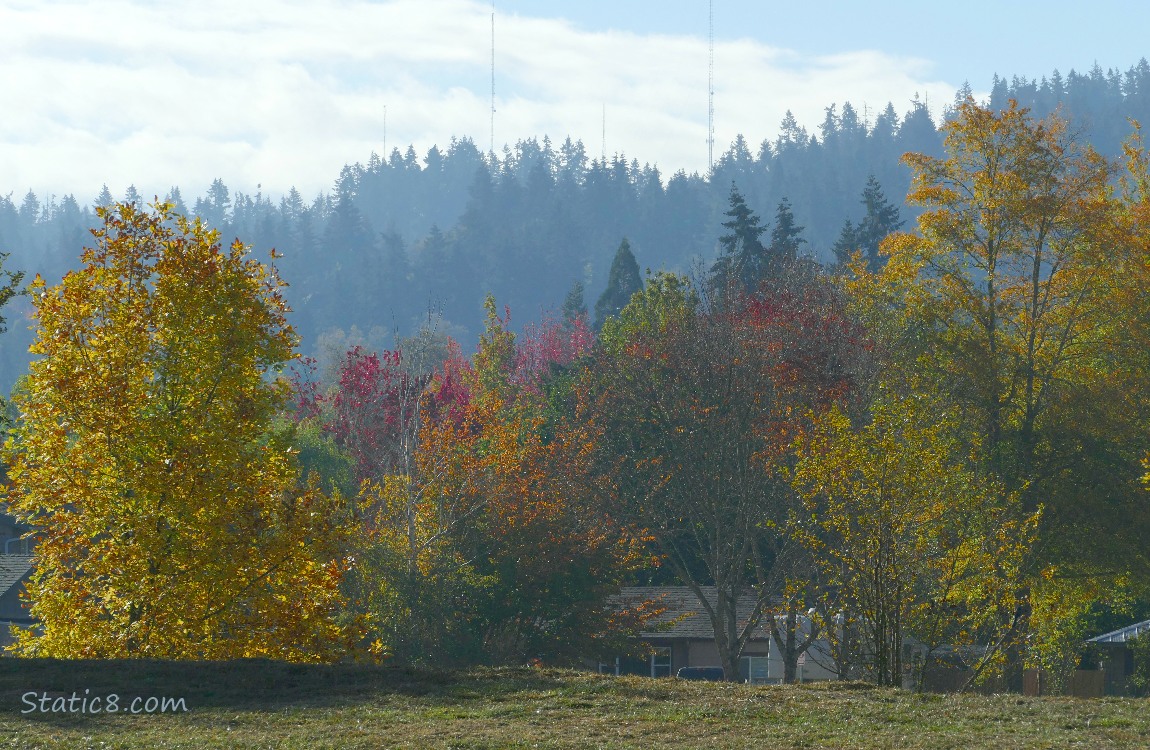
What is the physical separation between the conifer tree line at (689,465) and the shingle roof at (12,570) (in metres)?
18.2

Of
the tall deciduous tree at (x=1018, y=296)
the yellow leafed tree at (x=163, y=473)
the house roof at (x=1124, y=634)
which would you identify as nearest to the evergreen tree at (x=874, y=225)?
the house roof at (x=1124, y=634)

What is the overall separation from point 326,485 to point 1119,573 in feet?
98.6

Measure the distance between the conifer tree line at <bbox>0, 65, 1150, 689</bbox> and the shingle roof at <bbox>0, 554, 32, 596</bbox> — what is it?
1822 cm

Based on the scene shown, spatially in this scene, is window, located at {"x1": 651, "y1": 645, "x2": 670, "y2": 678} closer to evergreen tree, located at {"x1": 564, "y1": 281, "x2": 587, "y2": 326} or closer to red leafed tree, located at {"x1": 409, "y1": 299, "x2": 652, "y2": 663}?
red leafed tree, located at {"x1": 409, "y1": 299, "x2": 652, "y2": 663}

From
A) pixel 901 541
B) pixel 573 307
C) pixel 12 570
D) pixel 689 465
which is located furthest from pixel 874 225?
pixel 901 541

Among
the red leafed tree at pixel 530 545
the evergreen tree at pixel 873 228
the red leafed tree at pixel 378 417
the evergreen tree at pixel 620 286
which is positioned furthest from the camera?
the evergreen tree at pixel 620 286

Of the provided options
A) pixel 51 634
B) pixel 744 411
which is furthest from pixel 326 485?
pixel 51 634

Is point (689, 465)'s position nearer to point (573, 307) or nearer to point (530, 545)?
point (530, 545)

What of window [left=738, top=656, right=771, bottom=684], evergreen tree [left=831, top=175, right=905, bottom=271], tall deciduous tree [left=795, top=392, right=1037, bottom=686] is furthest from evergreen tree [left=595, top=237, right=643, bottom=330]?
tall deciduous tree [left=795, top=392, right=1037, bottom=686]

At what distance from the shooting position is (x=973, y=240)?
111ft

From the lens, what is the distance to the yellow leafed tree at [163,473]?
2130 cm

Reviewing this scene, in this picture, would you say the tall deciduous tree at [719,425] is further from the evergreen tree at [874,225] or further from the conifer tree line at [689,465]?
the evergreen tree at [874,225]

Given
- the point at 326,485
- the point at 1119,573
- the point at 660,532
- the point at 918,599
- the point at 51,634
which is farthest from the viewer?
the point at 326,485

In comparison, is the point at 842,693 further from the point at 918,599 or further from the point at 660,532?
the point at 660,532
